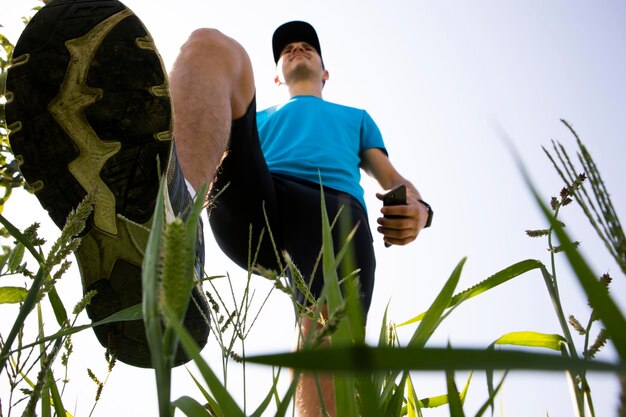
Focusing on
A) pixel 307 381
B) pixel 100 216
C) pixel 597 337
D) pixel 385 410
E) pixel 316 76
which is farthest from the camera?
pixel 316 76

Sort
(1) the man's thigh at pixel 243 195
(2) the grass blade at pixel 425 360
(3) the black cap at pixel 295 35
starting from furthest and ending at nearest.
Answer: (3) the black cap at pixel 295 35, (1) the man's thigh at pixel 243 195, (2) the grass blade at pixel 425 360

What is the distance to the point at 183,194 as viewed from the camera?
137 cm

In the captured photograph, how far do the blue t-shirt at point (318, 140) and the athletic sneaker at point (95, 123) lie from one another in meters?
1.27

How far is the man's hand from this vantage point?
6.36 ft

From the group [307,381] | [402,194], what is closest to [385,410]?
[307,381]

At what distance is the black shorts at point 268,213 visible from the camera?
6.78 ft

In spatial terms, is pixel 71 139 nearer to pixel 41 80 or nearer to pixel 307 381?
pixel 41 80

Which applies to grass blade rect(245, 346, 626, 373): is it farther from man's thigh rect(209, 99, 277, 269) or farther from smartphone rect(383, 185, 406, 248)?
man's thigh rect(209, 99, 277, 269)

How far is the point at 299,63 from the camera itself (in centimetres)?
354

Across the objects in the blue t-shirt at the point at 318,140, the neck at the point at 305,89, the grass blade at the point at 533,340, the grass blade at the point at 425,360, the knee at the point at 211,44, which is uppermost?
the neck at the point at 305,89

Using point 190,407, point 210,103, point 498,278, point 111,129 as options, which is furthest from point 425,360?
point 210,103

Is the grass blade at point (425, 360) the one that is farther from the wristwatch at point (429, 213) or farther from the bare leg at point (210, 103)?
the wristwatch at point (429, 213)

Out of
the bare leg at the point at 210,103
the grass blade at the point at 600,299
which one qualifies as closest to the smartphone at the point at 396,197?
the bare leg at the point at 210,103

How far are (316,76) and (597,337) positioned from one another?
308cm
